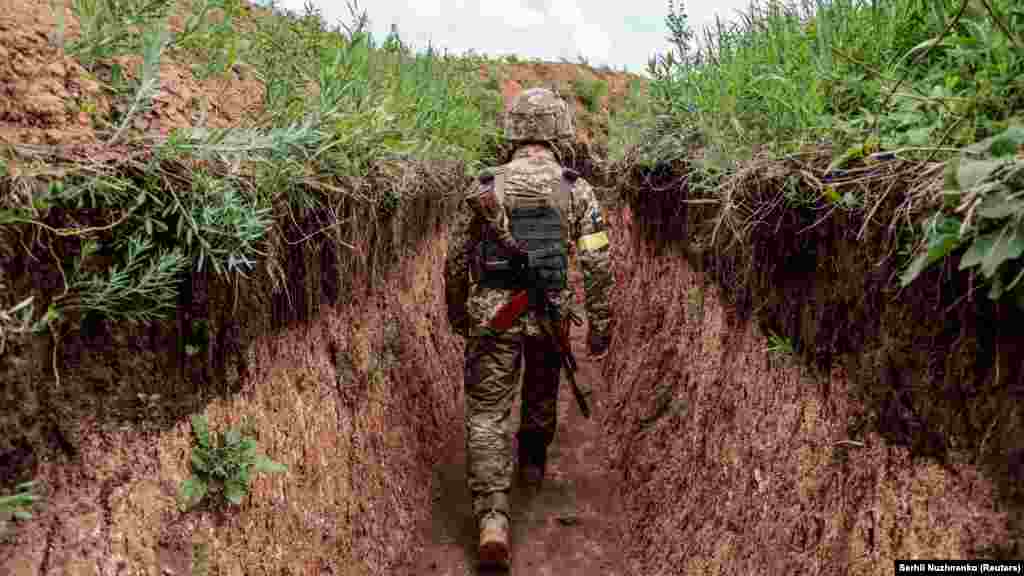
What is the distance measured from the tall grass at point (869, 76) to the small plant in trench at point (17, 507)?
2266mm

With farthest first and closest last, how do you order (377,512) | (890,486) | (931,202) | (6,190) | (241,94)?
(377,512) < (241,94) < (890,486) < (931,202) < (6,190)

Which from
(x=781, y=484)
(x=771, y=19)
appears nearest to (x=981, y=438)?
(x=781, y=484)

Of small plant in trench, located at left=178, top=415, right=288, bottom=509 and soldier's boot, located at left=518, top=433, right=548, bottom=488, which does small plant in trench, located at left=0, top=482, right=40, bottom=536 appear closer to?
small plant in trench, located at left=178, top=415, right=288, bottom=509

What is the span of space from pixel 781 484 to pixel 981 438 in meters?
1.02

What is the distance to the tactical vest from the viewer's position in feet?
14.1

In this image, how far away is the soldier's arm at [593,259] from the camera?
4.53m

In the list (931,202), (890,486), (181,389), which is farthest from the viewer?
(181,389)

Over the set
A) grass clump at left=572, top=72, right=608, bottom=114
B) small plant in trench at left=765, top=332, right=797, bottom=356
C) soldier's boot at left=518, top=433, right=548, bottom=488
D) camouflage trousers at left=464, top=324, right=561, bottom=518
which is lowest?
soldier's boot at left=518, top=433, right=548, bottom=488

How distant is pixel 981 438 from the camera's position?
1.63 metres

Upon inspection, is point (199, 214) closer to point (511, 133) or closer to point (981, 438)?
point (981, 438)

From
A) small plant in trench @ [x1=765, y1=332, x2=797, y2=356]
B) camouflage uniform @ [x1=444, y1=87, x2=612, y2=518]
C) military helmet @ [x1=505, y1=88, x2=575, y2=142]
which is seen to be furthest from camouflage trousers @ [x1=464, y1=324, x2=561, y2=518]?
small plant in trench @ [x1=765, y1=332, x2=797, y2=356]

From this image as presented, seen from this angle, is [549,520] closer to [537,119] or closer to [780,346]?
[780,346]

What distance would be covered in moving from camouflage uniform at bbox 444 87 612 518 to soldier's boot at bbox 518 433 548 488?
3 centimetres

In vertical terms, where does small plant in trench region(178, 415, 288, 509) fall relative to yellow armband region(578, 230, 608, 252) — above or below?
below
